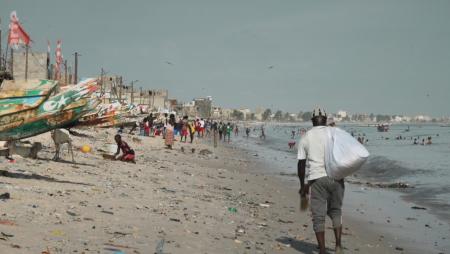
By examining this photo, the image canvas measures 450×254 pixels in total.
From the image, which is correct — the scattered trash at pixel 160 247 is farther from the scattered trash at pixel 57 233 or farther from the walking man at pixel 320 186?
the walking man at pixel 320 186

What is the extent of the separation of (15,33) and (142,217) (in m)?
26.4

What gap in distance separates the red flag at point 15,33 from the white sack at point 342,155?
28.5 m

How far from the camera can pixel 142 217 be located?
26.4 ft

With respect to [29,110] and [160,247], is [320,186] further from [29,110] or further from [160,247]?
[29,110]

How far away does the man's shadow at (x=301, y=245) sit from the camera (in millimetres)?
7518

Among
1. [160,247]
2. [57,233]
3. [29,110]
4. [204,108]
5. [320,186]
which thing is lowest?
[160,247]

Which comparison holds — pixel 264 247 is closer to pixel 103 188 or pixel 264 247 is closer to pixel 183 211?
pixel 183 211

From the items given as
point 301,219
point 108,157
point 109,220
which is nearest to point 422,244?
point 301,219

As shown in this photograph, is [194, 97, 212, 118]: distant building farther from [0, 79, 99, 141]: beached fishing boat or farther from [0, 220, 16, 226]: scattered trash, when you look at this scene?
[0, 220, 16, 226]: scattered trash

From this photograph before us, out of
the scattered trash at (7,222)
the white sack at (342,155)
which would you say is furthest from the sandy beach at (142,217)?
the white sack at (342,155)

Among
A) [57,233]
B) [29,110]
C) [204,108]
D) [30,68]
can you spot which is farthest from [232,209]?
[204,108]

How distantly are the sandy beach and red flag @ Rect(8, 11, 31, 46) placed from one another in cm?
1965

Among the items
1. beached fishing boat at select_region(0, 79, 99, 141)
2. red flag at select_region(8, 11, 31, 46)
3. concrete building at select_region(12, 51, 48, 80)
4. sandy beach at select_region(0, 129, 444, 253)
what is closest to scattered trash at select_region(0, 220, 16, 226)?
sandy beach at select_region(0, 129, 444, 253)

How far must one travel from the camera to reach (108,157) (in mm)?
17609
